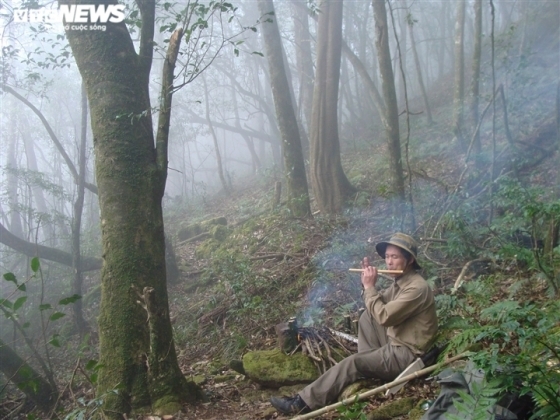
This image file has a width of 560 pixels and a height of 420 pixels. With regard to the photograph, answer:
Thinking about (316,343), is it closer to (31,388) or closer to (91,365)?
(91,365)

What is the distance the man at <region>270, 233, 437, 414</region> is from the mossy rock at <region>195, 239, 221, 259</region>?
7.84 m

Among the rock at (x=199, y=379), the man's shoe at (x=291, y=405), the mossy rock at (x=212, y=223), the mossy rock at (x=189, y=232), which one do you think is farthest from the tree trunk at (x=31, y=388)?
the mossy rock at (x=189, y=232)

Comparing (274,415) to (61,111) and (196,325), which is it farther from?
(61,111)

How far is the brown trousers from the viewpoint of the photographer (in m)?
4.32

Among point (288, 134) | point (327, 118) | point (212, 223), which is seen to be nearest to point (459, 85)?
point (327, 118)

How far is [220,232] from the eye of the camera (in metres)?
12.9

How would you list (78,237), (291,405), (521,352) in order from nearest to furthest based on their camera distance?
(521,352), (291,405), (78,237)

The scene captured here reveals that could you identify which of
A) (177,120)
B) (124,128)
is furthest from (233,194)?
(124,128)

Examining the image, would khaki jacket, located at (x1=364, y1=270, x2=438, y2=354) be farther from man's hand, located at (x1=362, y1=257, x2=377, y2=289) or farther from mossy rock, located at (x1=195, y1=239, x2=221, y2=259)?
mossy rock, located at (x1=195, y1=239, x2=221, y2=259)

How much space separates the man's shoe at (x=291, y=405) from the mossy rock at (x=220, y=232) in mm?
8335

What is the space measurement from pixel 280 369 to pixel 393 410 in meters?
1.63

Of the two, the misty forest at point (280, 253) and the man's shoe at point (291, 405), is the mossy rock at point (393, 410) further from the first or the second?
the man's shoe at point (291, 405)

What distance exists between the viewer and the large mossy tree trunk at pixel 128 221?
13.7ft

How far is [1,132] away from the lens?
27.7 meters
